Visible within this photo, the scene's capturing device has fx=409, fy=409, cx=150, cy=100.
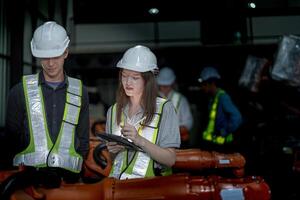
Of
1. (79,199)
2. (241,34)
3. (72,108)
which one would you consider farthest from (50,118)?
(241,34)

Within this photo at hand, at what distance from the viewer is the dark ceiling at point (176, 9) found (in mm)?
3682

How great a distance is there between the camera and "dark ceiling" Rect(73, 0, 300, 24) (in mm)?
3682

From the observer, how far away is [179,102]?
563 centimetres

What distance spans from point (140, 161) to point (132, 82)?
17.5 inches

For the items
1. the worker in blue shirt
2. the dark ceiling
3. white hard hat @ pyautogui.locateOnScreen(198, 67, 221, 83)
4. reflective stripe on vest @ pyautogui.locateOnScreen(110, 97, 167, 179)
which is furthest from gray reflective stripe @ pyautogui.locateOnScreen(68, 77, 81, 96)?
white hard hat @ pyautogui.locateOnScreen(198, 67, 221, 83)

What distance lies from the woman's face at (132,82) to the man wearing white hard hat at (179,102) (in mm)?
3053

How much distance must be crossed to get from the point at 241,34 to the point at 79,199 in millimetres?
4575

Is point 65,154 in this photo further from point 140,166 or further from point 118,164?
point 140,166

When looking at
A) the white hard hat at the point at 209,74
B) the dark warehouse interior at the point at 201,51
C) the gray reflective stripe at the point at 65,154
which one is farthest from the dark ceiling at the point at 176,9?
the gray reflective stripe at the point at 65,154

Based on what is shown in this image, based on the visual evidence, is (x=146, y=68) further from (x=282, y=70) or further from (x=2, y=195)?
(x=282, y=70)

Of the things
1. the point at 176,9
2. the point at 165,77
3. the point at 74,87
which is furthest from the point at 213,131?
the point at 74,87

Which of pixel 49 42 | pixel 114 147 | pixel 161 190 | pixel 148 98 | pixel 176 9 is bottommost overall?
pixel 161 190

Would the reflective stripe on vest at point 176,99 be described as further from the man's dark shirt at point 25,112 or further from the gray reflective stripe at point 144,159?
the gray reflective stripe at point 144,159

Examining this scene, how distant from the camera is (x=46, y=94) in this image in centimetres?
251
